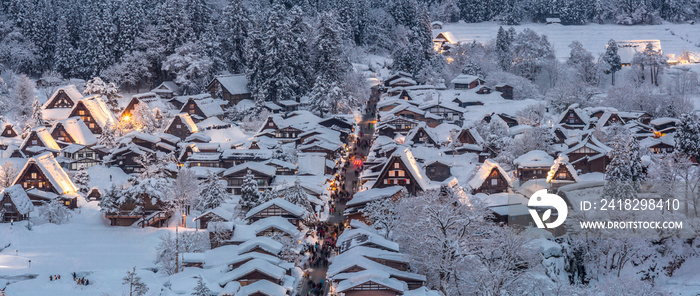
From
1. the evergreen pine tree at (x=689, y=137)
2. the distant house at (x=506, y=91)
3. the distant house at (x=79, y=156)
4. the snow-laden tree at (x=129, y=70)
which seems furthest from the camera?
the distant house at (x=506, y=91)

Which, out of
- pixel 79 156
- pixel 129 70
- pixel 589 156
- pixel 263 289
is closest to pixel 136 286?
pixel 263 289

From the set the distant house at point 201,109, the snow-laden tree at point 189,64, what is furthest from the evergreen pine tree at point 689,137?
the snow-laden tree at point 189,64

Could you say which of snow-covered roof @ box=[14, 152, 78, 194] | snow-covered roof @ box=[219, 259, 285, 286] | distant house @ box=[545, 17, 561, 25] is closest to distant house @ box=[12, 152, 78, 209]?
snow-covered roof @ box=[14, 152, 78, 194]

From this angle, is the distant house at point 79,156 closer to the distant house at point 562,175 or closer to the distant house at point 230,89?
the distant house at point 230,89

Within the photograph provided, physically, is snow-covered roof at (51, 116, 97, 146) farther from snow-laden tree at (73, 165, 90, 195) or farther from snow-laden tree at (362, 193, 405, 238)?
snow-laden tree at (362, 193, 405, 238)

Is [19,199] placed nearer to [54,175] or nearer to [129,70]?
[54,175]

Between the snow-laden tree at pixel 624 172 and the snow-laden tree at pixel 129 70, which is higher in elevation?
the snow-laden tree at pixel 129 70
